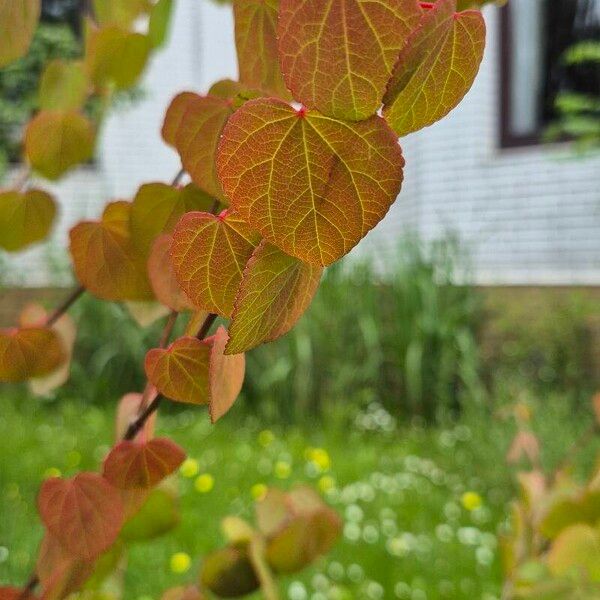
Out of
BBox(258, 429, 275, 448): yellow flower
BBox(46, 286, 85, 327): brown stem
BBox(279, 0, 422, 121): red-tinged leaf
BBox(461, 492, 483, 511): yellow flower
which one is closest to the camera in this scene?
BBox(279, 0, 422, 121): red-tinged leaf

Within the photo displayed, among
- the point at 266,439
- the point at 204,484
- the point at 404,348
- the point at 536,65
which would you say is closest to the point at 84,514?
the point at 204,484

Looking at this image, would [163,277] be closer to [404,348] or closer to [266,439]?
[266,439]

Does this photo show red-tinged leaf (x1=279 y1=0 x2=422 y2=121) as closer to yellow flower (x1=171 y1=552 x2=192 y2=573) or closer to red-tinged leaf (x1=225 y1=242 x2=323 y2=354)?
red-tinged leaf (x1=225 y1=242 x2=323 y2=354)

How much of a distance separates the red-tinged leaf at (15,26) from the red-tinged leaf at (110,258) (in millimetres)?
75

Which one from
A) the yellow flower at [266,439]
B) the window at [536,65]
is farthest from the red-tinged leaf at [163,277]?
the window at [536,65]

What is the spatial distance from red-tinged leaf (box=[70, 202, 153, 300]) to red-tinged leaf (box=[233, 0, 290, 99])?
0.28 ft

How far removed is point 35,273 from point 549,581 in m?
6.20

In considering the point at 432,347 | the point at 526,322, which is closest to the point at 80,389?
the point at 432,347

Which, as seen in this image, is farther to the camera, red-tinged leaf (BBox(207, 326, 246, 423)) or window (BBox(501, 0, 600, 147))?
window (BBox(501, 0, 600, 147))

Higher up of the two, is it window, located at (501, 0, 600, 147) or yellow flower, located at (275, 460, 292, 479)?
window, located at (501, 0, 600, 147)

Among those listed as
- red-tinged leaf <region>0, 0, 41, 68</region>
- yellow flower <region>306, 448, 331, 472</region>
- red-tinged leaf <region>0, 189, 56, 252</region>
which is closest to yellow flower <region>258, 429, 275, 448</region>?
yellow flower <region>306, 448, 331, 472</region>

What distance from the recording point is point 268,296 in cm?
23

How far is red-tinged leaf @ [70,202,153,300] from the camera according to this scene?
37cm

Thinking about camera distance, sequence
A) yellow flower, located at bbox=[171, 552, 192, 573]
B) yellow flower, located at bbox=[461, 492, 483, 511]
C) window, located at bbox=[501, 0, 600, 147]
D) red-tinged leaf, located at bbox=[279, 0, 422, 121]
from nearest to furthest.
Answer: red-tinged leaf, located at bbox=[279, 0, 422, 121]
yellow flower, located at bbox=[171, 552, 192, 573]
yellow flower, located at bbox=[461, 492, 483, 511]
window, located at bbox=[501, 0, 600, 147]
